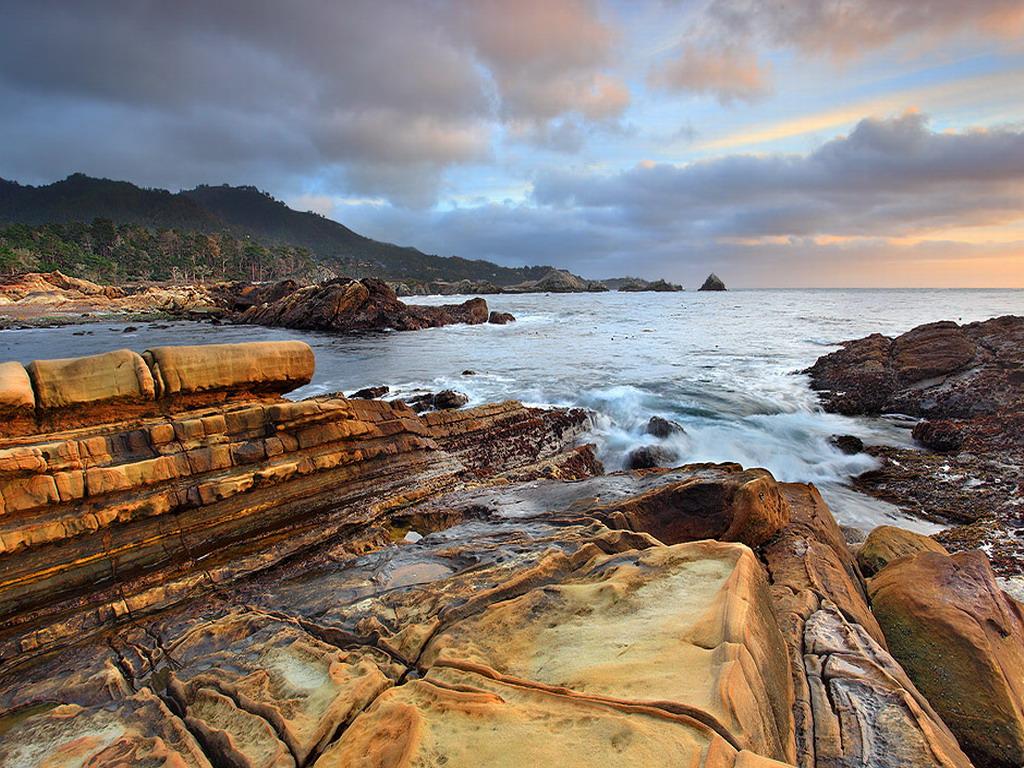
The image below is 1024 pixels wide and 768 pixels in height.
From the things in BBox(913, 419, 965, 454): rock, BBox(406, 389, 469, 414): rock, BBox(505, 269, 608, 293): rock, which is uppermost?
BBox(505, 269, 608, 293): rock

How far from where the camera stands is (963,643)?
381 cm

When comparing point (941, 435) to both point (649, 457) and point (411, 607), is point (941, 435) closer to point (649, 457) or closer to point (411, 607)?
point (649, 457)

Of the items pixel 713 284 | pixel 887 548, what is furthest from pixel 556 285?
pixel 887 548

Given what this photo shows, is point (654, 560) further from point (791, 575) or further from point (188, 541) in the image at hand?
point (188, 541)

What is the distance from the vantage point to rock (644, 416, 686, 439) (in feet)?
38.9

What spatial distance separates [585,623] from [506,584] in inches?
34.5

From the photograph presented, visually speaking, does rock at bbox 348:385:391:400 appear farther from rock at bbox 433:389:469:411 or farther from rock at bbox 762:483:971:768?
rock at bbox 762:483:971:768

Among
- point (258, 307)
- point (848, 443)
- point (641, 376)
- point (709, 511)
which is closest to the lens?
point (709, 511)

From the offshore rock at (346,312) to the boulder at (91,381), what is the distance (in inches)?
1286

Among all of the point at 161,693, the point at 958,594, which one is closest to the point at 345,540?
the point at 161,693

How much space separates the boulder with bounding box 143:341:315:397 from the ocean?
21.7 ft

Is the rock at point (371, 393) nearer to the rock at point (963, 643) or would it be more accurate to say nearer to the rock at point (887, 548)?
the rock at point (887, 548)

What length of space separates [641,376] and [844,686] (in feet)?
53.6

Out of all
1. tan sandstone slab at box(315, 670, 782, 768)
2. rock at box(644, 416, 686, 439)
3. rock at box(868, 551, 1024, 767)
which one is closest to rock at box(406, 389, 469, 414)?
rock at box(644, 416, 686, 439)
